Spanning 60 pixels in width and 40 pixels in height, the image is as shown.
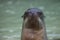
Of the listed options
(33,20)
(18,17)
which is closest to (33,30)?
(33,20)

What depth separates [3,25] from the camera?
119 inches

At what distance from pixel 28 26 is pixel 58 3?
106 inches

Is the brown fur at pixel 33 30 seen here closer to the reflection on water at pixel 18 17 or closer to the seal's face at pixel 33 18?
the seal's face at pixel 33 18

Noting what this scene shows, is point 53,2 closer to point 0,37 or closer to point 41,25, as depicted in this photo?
point 0,37

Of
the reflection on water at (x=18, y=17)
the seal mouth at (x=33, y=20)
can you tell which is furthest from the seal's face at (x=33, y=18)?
the reflection on water at (x=18, y=17)

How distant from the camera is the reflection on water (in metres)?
2.74

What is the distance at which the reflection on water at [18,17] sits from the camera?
8.99 feet

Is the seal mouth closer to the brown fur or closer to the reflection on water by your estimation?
the brown fur

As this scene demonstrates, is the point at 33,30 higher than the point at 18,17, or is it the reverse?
the point at 18,17

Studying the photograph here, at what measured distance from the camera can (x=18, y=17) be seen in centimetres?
334

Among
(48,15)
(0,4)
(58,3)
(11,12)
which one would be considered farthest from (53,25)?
(0,4)

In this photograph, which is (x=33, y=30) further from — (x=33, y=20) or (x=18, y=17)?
(x=18, y=17)

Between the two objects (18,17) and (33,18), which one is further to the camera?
(18,17)

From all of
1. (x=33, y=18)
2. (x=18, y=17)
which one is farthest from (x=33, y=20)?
(x=18, y=17)
